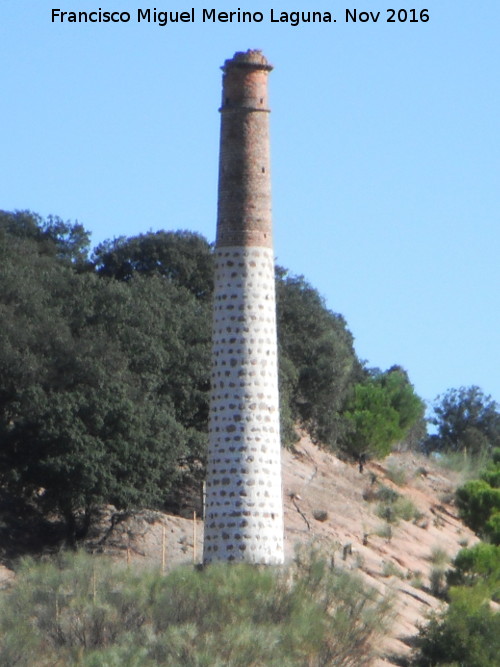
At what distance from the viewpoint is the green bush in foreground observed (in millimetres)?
25297

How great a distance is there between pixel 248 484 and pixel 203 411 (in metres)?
9.16

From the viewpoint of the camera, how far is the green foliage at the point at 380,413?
57.4m

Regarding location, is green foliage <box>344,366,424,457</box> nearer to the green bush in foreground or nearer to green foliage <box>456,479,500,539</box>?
green foliage <box>456,479,500,539</box>

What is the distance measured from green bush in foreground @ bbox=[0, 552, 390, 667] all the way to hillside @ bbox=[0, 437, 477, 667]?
2308mm

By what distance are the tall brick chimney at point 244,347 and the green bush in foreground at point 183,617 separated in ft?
6.95

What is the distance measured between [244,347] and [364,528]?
13.7 meters

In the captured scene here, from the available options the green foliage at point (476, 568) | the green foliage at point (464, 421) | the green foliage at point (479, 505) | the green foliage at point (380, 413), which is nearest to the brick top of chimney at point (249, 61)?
the green foliage at point (476, 568)

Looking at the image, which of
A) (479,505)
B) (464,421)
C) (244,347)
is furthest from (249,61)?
(464,421)

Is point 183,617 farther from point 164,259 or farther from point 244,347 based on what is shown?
point 164,259

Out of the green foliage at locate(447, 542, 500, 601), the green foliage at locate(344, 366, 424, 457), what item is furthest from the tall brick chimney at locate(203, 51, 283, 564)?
the green foliage at locate(344, 366, 424, 457)

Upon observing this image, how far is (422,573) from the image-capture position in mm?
42562

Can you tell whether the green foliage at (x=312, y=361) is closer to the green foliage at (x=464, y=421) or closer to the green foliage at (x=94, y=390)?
the green foliage at (x=94, y=390)

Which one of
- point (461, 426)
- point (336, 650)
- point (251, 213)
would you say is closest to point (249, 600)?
point (336, 650)

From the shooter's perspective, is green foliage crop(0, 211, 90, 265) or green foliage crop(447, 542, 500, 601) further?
green foliage crop(0, 211, 90, 265)
